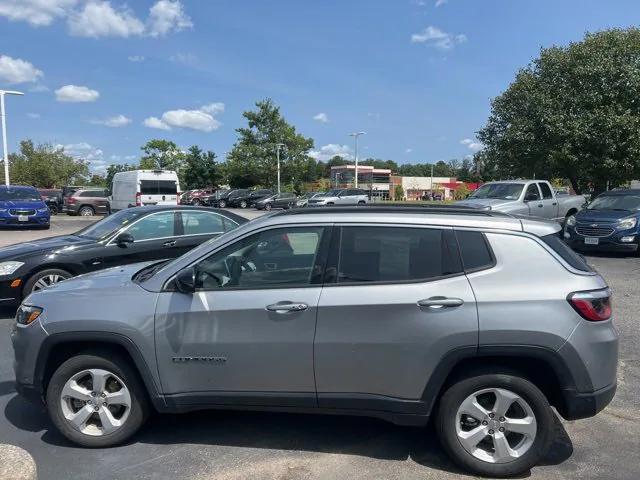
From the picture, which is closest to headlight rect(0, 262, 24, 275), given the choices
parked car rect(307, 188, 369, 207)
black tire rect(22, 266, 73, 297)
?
black tire rect(22, 266, 73, 297)

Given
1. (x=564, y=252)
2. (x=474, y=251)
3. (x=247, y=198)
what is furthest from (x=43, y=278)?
(x=247, y=198)

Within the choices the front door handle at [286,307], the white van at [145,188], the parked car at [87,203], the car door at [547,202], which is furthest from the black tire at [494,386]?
the parked car at [87,203]

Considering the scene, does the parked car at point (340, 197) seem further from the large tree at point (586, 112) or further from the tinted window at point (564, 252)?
the tinted window at point (564, 252)

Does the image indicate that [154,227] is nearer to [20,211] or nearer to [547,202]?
[547,202]

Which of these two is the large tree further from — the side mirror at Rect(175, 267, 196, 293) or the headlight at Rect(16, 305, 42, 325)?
the headlight at Rect(16, 305, 42, 325)

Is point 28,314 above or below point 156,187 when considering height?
below

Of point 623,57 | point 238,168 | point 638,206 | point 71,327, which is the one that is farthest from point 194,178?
point 71,327

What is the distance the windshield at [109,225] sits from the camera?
766 cm

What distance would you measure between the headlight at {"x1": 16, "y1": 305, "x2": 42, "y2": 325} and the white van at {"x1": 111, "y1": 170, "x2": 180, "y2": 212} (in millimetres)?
21364

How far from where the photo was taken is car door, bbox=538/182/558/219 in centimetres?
1533

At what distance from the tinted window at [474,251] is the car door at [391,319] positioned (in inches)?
2.1

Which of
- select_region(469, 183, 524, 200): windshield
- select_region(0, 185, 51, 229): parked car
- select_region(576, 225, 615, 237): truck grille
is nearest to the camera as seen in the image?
select_region(576, 225, 615, 237): truck grille

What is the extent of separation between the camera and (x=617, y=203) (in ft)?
44.0

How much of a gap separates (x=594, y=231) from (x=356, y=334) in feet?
37.1
